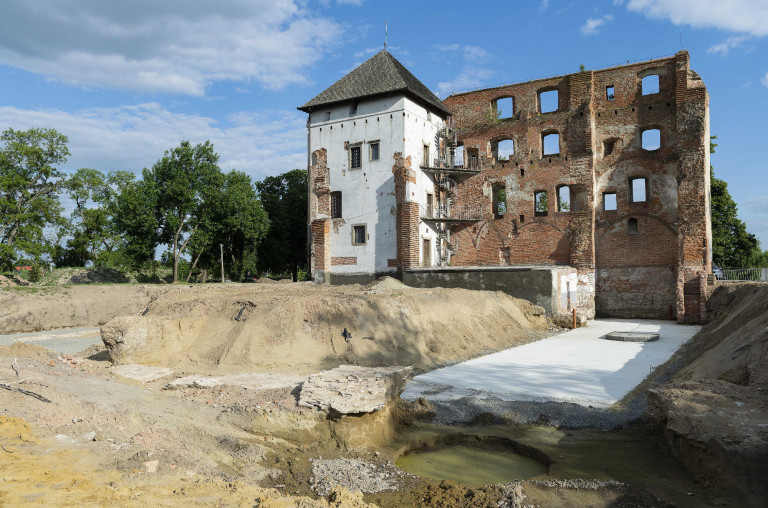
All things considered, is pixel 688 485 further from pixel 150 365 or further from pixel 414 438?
pixel 150 365

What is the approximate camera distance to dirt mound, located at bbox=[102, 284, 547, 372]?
11.4 metres

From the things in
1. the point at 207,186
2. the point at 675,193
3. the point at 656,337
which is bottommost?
the point at 656,337

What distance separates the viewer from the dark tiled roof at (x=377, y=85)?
86.5 feet

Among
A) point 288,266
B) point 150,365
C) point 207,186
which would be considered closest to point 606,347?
point 150,365

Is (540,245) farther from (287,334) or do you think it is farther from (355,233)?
(287,334)

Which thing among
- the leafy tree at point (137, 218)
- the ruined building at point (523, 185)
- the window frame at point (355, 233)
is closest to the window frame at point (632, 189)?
the ruined building at point (523, 185)

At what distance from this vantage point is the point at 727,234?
3456 cm

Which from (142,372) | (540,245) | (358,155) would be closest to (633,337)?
(540,245)

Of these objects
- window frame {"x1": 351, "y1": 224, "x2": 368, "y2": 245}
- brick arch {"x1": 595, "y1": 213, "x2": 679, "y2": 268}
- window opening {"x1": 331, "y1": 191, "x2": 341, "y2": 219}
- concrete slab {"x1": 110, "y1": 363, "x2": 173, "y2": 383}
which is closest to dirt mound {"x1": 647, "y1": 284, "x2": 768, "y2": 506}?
concrete slab {"x1": 110, "y1": 363, "x2": 173, "y2": 383}

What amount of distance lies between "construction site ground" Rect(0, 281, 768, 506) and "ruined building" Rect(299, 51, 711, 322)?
1338 centimetres

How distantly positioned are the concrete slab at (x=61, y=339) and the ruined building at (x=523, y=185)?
11.5 meters

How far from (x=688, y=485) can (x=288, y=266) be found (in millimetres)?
42837

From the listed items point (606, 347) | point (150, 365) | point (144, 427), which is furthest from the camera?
point (606, 347)

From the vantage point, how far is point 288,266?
152 feet
